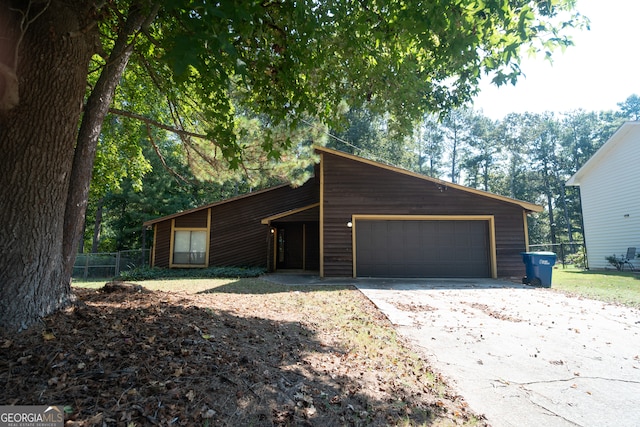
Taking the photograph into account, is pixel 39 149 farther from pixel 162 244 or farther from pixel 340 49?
pixel 162 244

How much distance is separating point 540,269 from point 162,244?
15598 millimetres

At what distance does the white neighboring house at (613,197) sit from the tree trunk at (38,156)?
19669 mm

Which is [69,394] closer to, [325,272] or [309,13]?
[309,13]

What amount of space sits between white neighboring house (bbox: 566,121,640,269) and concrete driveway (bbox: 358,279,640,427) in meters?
11.1

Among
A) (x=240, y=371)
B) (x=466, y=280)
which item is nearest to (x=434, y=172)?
(x=466, y=280)

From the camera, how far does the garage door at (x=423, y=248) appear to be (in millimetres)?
11820

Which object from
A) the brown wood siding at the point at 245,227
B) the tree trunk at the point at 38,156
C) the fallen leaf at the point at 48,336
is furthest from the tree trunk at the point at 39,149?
the brown wood siding at the point at 245,227

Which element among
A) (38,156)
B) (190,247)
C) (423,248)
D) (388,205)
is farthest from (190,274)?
(38,156)

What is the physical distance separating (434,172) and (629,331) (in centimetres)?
3505

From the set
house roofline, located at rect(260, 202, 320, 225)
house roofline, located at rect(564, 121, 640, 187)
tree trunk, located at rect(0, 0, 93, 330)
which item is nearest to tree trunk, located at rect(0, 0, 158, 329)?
tree trunk, located at rect(0, 0, 93, 330)

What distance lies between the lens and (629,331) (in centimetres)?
479

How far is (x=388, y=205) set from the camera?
11.8 m

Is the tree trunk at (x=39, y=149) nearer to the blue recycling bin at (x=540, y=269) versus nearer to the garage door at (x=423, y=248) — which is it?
the garage door at (x=423, y=248)

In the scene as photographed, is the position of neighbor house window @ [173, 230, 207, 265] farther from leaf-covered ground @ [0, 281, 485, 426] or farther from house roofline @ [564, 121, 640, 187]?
house roofline @ [564, 121, 640, 187]
